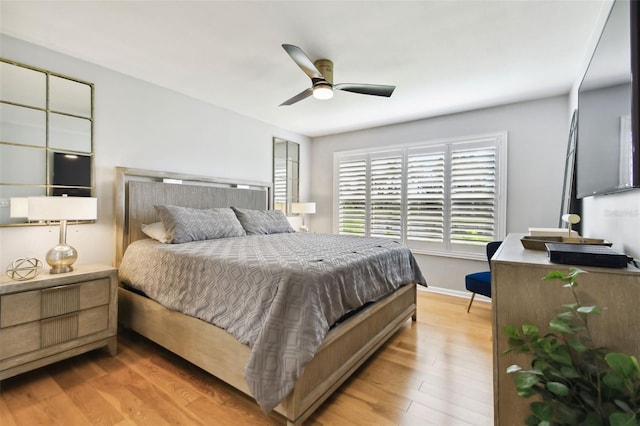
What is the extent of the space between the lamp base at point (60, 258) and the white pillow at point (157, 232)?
24.6 inches

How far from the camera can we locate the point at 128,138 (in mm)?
2959

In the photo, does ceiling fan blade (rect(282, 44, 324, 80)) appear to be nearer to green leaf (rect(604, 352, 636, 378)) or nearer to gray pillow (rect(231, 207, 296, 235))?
gray pillow (rect(231, 207, 296, 235))

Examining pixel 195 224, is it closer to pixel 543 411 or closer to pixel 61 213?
pixel 61 213

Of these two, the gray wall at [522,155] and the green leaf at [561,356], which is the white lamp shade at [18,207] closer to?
the green leaf at [561,356]

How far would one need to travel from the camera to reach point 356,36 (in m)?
2.21

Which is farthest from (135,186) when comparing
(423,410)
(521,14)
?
(521,14)

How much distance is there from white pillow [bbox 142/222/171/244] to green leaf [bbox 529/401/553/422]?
2.72m

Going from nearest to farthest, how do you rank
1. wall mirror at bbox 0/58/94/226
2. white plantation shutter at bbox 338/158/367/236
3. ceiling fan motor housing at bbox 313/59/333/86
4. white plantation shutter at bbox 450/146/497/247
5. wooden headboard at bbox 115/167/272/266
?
1. wall mirror at bbox 0/58/94/226
2. ceiling fan motor housing at bbox 313/59/333/86
3. wooden headboard at bbox 115/167/272/266
4. white plantation shutter at bbox 450/146/497/247
5. white plantation shutter at bbox 338/158/367/236

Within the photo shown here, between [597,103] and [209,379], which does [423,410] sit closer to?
[209,379]

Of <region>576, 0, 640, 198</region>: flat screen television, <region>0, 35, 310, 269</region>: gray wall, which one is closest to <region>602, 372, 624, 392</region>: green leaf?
<region>576, 0, 640, 198</region>: flat screen television

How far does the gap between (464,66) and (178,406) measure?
138 inches

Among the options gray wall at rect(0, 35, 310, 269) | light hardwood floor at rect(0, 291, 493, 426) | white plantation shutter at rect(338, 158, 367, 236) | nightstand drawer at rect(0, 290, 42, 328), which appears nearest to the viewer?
Answer: light hardwood floor at rect(0, 291, 493, 426)

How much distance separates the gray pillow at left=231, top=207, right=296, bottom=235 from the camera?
349 cm

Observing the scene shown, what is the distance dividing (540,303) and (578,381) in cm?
29
